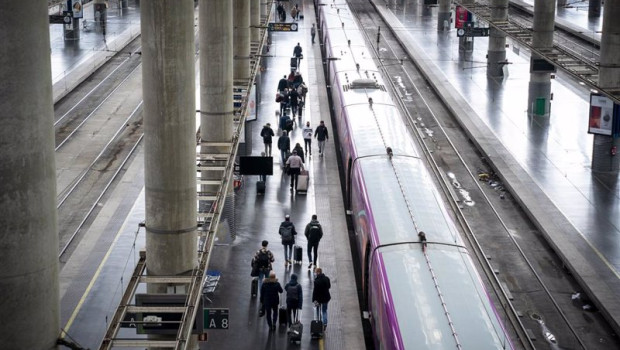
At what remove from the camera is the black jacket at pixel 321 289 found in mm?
21062

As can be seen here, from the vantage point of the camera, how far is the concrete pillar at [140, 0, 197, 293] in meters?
18.0

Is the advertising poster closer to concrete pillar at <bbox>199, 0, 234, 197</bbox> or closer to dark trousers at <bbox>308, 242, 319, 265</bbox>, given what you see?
concrete pillar at <bbox>199, 0, 234, 197</bbox>

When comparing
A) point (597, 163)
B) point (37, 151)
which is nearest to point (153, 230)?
point (37, 151)

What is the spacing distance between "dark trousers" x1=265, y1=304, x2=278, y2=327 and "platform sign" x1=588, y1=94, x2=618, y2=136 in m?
18.0

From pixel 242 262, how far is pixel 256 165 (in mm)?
5092

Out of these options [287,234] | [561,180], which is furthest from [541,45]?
[287,234]

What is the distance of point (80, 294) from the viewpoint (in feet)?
76.8

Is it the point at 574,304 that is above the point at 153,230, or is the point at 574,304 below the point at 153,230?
below

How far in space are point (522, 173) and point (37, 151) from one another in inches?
1043

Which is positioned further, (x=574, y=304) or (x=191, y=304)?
(x=574, y=304)

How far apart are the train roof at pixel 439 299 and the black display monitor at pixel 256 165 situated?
441 inches

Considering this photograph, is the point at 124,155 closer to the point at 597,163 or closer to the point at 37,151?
the point at 597,163

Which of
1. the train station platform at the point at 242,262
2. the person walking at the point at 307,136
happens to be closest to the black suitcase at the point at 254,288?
the train station platform at the point at 242,262

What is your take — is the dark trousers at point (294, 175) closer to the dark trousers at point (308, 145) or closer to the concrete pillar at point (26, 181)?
the dark trousers at point (308, 145)
